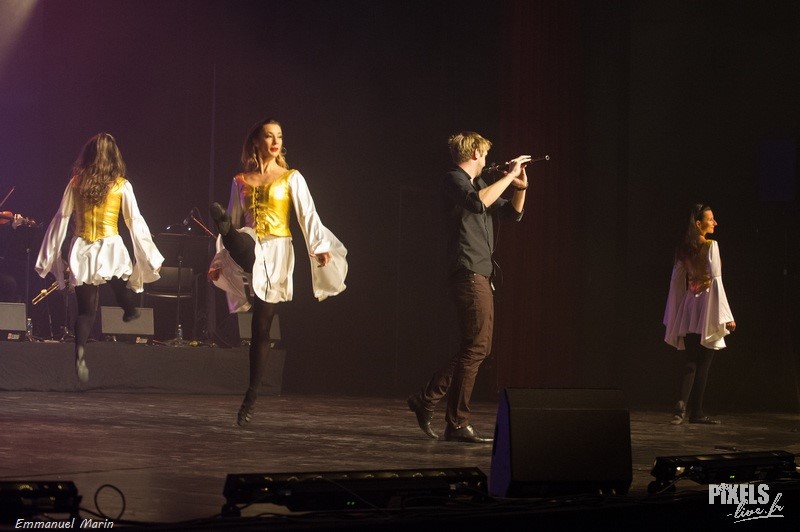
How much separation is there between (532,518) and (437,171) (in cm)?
854

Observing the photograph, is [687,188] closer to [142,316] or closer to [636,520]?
[142,316]

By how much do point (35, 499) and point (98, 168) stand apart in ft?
17.9

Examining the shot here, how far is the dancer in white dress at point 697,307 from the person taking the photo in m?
8.80

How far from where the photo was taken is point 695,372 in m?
9.02

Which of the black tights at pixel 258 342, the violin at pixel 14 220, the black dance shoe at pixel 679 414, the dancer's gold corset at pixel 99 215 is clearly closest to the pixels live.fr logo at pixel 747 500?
the black tights at pixel 258 342

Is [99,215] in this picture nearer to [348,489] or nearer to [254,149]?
[254,149]

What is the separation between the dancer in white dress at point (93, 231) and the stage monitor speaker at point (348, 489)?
5210 millimetres

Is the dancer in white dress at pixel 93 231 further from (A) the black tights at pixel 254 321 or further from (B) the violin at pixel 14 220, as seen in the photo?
(B) the violin at pixel 14 220

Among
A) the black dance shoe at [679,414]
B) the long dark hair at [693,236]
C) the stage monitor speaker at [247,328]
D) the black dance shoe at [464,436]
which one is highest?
the long dark hair at [693,236]

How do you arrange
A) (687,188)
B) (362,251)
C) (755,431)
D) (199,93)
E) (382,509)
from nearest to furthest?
1. (382,509)
2. (755,431)
3. (687,188)
4. (362,251)
5. (199,93)

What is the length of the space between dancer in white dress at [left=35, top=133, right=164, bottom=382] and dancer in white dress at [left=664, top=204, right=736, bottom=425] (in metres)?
4.43

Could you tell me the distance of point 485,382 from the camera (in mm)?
11328

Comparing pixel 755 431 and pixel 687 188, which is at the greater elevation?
pixel 687 188

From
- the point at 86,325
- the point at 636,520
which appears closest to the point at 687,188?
the point at 86,325
